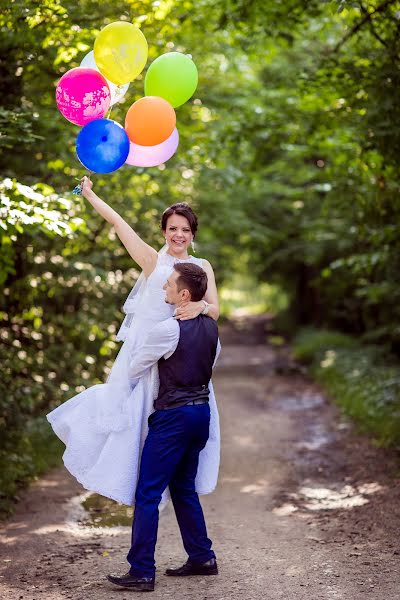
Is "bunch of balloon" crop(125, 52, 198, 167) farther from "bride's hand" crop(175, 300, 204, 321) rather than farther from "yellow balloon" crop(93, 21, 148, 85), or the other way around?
"bride's hand" crop(175, 300, 204, 321)

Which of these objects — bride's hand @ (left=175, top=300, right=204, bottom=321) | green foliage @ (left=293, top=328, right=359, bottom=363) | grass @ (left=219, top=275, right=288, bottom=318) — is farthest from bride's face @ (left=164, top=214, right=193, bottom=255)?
grass @ (left=219, top=275, right=288, bottom=318)

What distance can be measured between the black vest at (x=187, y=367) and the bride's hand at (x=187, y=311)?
30mm

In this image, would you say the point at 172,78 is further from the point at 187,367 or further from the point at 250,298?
the point at 250,298

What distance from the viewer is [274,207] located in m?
21.7

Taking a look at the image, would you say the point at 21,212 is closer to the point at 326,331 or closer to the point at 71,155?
the point at 71,155

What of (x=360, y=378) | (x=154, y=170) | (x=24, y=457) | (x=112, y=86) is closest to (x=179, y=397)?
(x=112, y=86)

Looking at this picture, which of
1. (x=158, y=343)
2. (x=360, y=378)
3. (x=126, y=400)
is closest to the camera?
(x=158, y=343)

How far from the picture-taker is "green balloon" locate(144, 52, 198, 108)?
16.9ft

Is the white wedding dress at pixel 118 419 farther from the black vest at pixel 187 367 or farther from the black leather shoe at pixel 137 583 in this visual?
the black leather shoe at pixel 137 583

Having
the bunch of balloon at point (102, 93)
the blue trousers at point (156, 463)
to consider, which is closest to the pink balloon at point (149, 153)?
the bunch of balloon at point (102, 93)

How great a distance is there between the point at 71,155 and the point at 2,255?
2.33 meters

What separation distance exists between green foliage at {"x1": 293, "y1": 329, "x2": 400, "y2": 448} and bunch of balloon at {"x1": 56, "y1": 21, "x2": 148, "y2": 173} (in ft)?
17.9

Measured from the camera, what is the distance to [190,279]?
14.8 ft

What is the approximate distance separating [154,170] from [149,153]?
15.3ft
